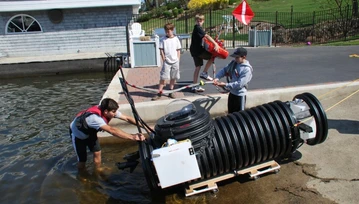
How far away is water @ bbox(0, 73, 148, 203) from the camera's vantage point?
527 centimetres

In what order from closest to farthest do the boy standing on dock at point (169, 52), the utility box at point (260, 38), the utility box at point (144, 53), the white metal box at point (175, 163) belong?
the white metal box at point (175, 163) → the boy standing on dock at point (169, 52) → the utility box at point (144, 53) → the utility box at point (260, 38)

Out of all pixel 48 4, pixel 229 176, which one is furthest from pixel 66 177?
pixel 48 4

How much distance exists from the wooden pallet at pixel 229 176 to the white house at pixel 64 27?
1527 centimetres

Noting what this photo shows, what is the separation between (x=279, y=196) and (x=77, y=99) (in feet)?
26.5

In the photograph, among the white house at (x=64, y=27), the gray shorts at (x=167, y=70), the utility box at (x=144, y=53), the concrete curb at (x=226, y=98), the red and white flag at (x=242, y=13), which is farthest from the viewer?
the white house at (x=64, y=27)

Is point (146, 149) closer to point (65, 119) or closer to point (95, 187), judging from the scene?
point (95, 187)

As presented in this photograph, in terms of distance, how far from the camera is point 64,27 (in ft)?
62.9

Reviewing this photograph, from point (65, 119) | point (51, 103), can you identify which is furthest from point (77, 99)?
point (65, 119)

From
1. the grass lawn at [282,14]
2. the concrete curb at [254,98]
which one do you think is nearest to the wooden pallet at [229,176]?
the concrete curb at [254,98]

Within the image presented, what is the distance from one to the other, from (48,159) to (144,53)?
253 inches

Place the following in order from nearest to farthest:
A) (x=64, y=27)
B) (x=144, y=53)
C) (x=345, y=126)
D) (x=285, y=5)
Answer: (x=345, y=126) < (x=144, y=53) < (x=64, y=27) < (x=285, y=5)

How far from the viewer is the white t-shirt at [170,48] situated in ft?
24.8

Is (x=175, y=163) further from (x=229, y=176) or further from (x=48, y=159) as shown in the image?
(x=48, y=159)

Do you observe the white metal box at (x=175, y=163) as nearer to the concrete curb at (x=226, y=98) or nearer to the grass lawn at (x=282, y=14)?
the concrete curb at (x=226, y=98)
